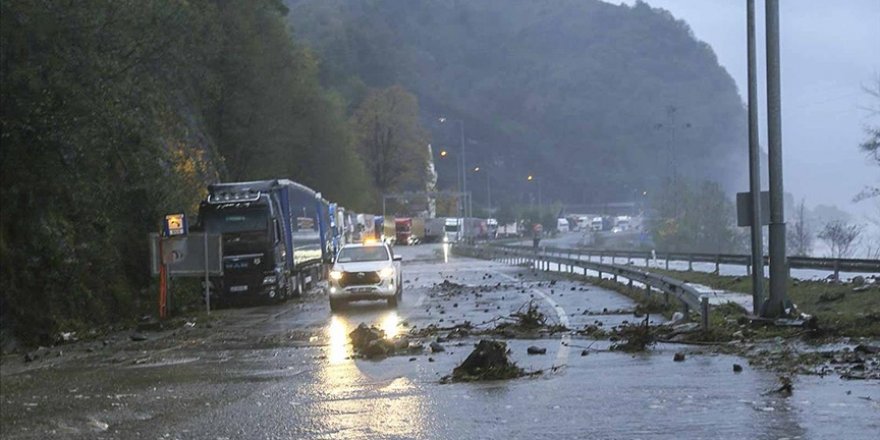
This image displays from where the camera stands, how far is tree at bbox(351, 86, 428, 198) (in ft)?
381

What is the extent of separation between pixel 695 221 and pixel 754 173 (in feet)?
237

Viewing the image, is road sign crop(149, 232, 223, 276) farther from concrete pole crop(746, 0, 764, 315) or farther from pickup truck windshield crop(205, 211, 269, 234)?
concrete pole crop(746, 0, 764, 315)

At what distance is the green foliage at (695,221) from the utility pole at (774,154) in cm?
6931

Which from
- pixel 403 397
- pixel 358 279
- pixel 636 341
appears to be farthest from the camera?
pixel 358 279

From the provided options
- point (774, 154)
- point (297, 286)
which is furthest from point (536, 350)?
point (297, 286)

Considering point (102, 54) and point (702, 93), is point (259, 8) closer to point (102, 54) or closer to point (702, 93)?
point (102, 54)

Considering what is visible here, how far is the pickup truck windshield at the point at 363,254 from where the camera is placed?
29.7 metres

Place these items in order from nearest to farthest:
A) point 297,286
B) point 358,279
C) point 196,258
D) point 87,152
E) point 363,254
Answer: point 87,152 < point 358,279 < point 196,258 < point 363,254 < point 297,286

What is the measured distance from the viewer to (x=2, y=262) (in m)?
23.8

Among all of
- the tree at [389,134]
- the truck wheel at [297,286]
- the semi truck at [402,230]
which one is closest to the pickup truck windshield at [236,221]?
the truck wheel at [297,286]

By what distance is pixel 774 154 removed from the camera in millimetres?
17875

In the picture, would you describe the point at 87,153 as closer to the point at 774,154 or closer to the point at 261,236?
the point at 261,236

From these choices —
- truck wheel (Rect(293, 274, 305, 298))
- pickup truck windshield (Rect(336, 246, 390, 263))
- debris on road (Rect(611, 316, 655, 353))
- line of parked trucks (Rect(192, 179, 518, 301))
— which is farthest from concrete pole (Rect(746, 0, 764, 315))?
truck wheel (Rect(293, 274, 305, 298))

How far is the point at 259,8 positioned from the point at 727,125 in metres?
74.0
